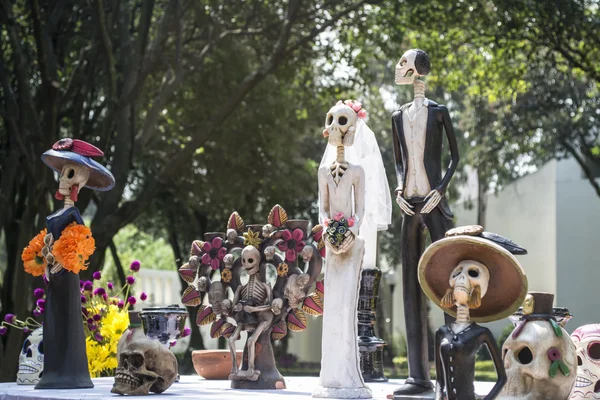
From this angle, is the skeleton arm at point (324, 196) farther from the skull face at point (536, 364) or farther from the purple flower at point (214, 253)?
the skull face at point (536, 364)

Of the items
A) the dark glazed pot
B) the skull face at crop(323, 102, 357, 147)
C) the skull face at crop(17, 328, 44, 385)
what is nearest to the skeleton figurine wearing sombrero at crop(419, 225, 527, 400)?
the skull face at crop(323, 102, 357, 147)

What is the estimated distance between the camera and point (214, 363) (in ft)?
33.8

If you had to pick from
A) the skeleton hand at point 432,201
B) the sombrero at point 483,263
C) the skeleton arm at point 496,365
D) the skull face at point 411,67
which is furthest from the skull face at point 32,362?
the skeleton arm at point 496,365

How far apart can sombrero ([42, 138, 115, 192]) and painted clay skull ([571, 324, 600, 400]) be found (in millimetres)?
4128

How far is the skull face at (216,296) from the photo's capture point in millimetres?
8812

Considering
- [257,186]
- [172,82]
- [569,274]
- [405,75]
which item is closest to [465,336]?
[405,75]

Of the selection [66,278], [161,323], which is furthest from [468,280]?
[66,278]

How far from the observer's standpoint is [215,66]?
65.8ft

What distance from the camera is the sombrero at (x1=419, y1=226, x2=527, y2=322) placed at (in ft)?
20.7

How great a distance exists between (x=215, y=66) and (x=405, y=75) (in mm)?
12461

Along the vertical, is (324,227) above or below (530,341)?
above

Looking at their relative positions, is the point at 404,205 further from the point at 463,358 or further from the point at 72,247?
the point at 72,247

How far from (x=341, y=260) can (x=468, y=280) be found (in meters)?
1.48

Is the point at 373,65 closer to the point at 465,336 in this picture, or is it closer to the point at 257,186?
the point at 257,186
